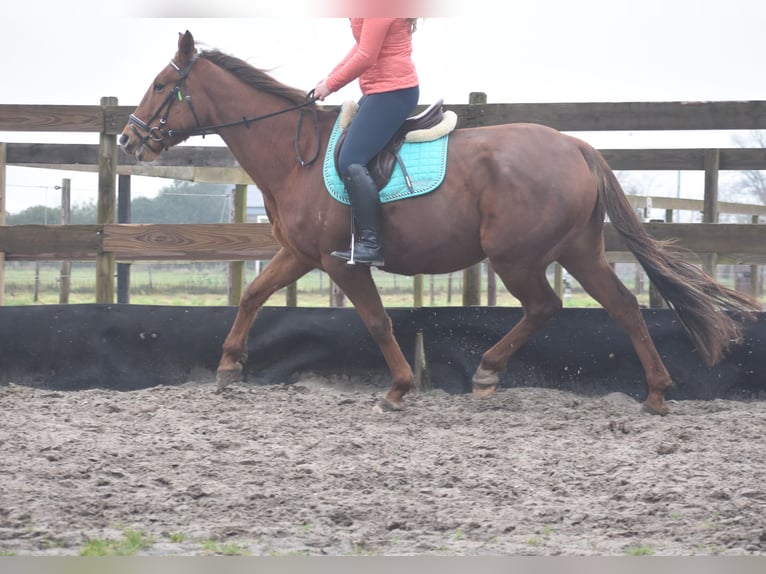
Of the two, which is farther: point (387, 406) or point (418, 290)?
point (418, 290)

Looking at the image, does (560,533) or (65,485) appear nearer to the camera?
(560,533)

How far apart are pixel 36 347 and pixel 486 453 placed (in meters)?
3.65

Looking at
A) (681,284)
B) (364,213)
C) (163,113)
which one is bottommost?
(681,284)

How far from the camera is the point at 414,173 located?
5.25 metres

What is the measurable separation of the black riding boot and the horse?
5.5 inches

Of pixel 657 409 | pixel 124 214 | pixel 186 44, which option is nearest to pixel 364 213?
pixel 186 44

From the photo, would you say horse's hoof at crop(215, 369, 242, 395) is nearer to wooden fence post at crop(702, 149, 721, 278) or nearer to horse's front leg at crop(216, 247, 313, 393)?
horse's front leg at crop(216, 247, 313, 393)

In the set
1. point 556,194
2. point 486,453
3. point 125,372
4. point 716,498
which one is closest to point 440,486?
point 486,453

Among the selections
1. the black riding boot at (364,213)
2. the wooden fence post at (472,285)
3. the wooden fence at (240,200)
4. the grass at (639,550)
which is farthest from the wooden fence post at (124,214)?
the grass at (639,550)

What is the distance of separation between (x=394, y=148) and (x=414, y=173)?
188 mm

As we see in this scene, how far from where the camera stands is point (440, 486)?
Result: 351 cm

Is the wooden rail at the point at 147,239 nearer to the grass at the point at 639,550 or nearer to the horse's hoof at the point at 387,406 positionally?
the horse's hoof at the point at 387,406

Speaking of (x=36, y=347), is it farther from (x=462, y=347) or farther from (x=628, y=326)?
(x=628, y=326)

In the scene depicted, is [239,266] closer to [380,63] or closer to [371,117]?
[371,117]
